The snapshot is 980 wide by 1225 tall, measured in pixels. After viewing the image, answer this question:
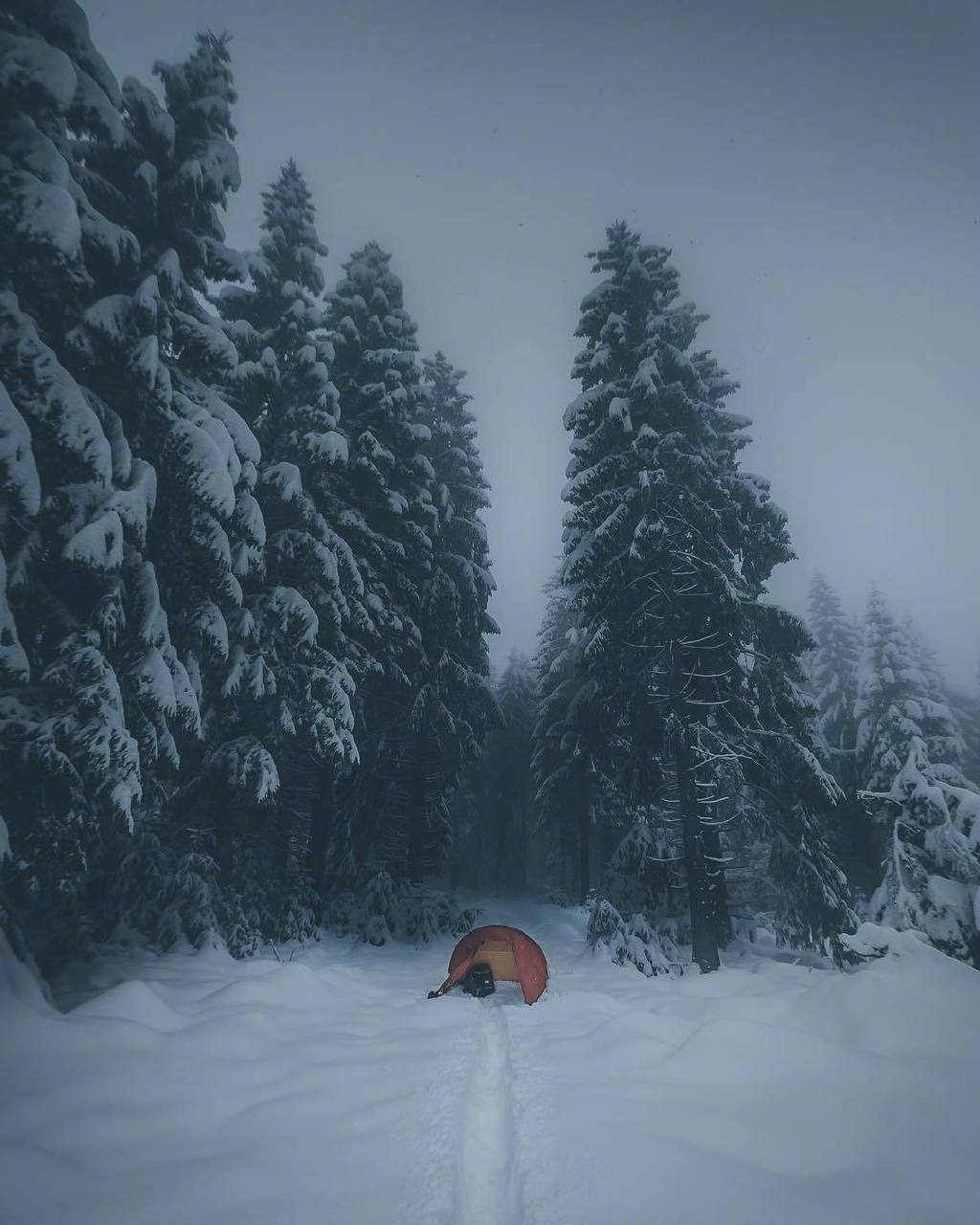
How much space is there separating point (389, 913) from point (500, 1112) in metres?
9.11

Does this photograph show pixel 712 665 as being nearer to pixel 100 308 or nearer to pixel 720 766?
pixel 720 766

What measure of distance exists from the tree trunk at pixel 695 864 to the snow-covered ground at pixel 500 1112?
136 inches

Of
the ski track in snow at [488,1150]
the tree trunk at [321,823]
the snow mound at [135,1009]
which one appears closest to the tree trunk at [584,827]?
the tree trunk at [321,823]

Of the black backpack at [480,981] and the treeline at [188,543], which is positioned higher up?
the treeline at [188,543]

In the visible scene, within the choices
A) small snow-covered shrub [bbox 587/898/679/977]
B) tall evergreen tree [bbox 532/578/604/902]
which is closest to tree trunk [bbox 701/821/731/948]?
small snow-covered shrub [bbox 587/898/679/977]

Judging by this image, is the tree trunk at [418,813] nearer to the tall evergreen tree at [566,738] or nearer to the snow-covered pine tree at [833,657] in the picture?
the tall evergreen tree at [566,738]

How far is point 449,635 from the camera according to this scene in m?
15.8

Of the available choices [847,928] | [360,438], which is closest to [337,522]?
[360,438]

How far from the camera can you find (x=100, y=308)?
21.5 ft

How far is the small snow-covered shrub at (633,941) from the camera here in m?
10.0

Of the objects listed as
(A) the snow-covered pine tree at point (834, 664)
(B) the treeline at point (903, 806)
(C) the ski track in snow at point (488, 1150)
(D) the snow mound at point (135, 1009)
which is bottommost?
(C) the ski track in snow at point (488, 1150)

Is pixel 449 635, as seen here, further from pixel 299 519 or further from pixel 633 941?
pixel 633 941

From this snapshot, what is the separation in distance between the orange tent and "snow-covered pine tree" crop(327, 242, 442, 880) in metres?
4.69

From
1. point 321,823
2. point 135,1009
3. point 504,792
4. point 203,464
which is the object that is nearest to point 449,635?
point 321,823
